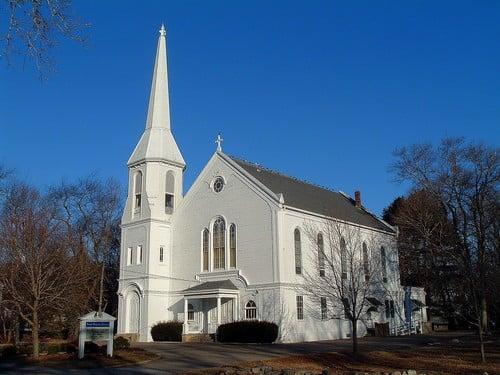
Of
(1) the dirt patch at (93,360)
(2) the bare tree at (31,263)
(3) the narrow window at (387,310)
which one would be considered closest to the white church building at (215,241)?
(3) the narrow window at (387,310)

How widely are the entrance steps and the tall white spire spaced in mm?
19051

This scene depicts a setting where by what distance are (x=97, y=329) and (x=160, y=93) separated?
29.3m

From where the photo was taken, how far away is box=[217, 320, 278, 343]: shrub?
38.2m

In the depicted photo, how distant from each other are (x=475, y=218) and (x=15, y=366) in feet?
102

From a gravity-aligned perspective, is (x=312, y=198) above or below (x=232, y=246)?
above

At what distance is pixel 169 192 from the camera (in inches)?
1943

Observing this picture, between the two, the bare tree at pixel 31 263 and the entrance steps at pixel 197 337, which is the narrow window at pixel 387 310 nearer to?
the entrance steps at pixel 197 337

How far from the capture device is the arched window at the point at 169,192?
49031 millimetres

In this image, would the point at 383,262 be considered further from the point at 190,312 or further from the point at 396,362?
the point at 396,362

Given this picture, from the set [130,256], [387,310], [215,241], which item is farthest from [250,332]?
[387,310]

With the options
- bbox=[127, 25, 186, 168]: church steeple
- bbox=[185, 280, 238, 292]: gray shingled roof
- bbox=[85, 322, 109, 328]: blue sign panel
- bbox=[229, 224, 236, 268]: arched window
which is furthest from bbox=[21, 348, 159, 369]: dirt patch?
bbox=[127, 25, 186, 168]: church steeple

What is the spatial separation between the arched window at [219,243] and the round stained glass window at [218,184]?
2.34 meters

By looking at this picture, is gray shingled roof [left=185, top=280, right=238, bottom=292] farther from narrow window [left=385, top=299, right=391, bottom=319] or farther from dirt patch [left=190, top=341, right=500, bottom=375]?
narrow window [left=385, top=299, right=391, bottom=319]

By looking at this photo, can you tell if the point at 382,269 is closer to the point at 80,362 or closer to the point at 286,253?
the point at 286,253
